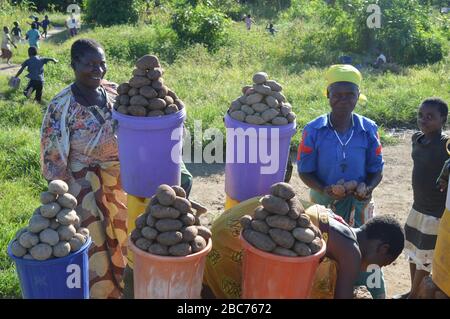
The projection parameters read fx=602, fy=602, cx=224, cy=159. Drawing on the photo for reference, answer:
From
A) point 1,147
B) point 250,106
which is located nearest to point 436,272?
point 250,106

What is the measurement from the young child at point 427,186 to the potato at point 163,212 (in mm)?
1950

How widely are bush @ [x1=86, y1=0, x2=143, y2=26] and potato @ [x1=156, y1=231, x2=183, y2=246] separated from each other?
14.3m

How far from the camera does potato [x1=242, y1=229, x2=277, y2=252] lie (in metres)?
1.96

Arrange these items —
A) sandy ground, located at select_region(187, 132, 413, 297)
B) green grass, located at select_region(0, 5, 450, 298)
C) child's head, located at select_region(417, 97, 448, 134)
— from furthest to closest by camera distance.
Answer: green grass, located at select_region(0, 5, 450, 298)
sandy ground, located at select_region(187, 132, 413, 297)
child's head, located at select_region(417, 97, 448, 134)

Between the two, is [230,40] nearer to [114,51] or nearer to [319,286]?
[114,51]

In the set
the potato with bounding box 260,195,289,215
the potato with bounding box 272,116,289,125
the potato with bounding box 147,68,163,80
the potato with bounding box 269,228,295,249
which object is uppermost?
the potato with bounding box 147,68,163,80

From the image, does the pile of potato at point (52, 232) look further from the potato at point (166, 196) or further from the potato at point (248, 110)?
the potato at point (248, 110)

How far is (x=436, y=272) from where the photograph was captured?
7.02ft

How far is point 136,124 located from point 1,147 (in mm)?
4025

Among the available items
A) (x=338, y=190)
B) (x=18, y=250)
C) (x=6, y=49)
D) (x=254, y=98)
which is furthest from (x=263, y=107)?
(x=6, y=49)

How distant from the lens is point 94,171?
119 inches

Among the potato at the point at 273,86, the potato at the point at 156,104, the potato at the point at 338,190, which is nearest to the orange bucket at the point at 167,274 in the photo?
the potato at the point at 156,104

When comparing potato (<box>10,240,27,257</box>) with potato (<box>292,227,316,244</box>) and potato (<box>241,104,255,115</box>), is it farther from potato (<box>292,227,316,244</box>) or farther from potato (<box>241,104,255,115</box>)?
potato (<box>241,104,255,115</box>)

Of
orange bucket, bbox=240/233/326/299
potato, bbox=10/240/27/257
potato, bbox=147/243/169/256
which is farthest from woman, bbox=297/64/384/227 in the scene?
potato, bbox=10/240/27/257
